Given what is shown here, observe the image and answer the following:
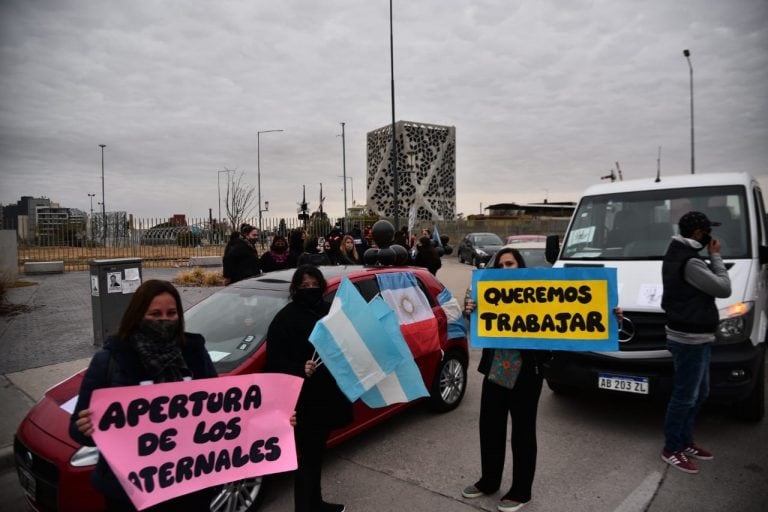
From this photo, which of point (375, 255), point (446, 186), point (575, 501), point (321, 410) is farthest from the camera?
point (446, 186)

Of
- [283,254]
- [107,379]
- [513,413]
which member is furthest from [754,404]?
[283,254]

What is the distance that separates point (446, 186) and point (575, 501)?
71.0 meters

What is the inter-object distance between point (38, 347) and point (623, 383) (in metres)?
8.05

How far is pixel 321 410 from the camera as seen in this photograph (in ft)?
10.1

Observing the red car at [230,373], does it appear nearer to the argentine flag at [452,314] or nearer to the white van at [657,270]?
the argentine flag at [452,314]

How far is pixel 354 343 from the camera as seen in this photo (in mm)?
3152

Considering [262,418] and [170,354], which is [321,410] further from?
[170,354]

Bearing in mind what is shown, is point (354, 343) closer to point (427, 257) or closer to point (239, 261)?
point (239, 261)

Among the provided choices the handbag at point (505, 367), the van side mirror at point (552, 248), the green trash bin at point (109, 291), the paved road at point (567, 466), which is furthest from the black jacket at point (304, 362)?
the green trash bin at point (109, 291)

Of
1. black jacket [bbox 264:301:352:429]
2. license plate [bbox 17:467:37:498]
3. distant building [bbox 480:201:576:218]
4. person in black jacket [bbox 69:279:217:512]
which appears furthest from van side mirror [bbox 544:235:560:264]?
distant building [bbox 480:201:576:218]

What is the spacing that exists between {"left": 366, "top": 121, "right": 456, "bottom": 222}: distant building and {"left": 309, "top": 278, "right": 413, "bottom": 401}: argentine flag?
214 ft

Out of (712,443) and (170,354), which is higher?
(170,354)

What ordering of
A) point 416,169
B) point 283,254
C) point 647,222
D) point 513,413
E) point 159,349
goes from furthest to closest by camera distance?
point 416,169 < point 283,254 < point 647,222 < point 513,413 < point 159,349

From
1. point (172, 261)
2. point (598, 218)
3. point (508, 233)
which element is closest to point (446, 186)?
point (508, 233)
